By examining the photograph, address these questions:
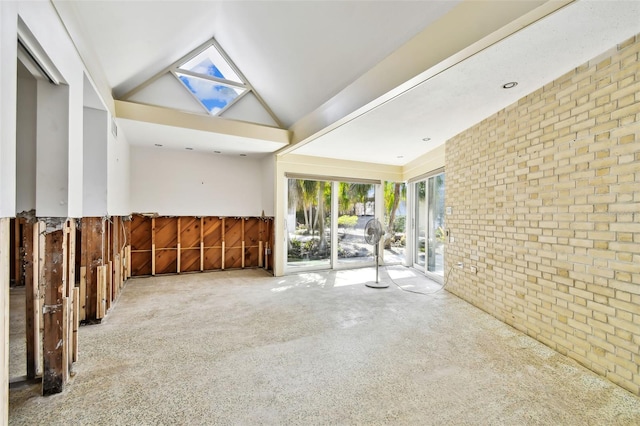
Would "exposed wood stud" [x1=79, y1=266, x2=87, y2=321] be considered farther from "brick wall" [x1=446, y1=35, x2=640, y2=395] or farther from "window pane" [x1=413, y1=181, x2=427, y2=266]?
"window pane" [x1=413, y1=181, x2=427, y2=266]

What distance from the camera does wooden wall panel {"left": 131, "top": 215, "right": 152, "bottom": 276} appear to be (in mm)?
5602

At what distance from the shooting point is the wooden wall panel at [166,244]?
5.79 meters

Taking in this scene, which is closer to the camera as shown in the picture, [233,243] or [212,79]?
[212,79]

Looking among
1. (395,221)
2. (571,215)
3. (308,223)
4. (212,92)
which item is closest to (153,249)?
(308,223)

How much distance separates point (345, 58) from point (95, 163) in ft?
10.8

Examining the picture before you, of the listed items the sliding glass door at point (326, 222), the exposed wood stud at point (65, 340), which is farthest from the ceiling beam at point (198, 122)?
the exposed wood stud at point (65, 340)

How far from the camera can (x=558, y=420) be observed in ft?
5.76

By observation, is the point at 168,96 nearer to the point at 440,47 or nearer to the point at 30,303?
the point at 30,303

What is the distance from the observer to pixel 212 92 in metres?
4.80

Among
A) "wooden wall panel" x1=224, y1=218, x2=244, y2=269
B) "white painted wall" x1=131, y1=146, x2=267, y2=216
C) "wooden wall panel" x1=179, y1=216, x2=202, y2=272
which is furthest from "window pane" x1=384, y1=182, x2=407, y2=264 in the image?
"wooden wall panel" x1=179, y1=216, x2=202, y2=272

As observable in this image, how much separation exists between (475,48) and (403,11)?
798 mm

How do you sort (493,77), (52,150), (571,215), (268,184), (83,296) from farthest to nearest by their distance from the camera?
(268,184) < (83,296) < (493,77) < (571,215) < (52,150)

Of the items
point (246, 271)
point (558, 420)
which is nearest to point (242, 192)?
point (246, 271)

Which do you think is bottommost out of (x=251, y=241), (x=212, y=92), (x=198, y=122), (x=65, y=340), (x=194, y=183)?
(x=65, y=340)
